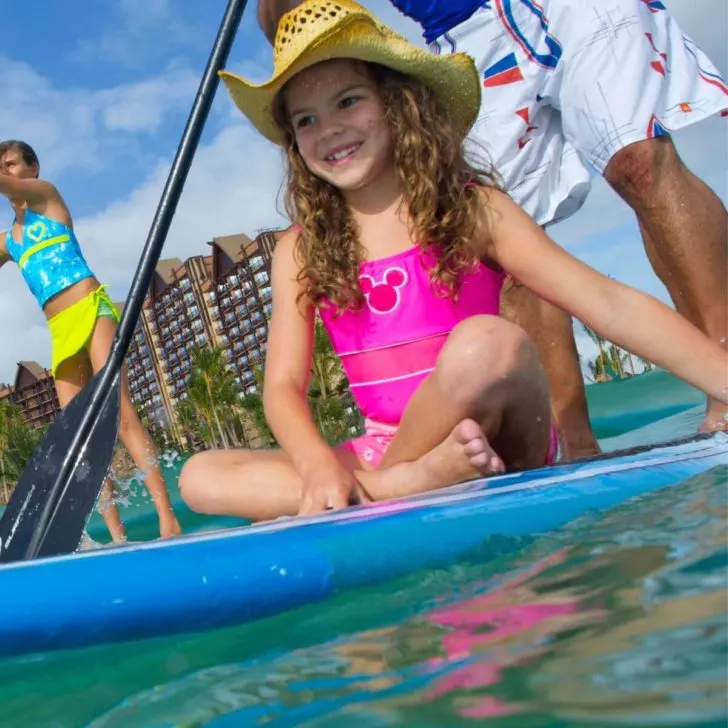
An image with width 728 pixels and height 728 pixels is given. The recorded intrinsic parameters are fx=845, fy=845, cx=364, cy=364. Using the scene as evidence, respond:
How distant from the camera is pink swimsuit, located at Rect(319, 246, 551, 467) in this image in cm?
186

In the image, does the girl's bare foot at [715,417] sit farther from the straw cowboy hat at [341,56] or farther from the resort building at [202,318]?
the resort building at [202,318]

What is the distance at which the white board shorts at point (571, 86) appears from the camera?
218 centimetres

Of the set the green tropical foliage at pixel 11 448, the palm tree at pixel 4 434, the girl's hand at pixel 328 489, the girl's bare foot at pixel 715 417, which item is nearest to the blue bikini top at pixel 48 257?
the girl's hand at pixel 328 489

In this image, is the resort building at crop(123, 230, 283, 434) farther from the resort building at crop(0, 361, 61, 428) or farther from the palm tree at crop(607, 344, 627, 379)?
the palm tree at crop(607, 344, 627, 379)

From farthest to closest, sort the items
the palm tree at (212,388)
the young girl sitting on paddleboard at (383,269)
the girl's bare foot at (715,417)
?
the palm tree at (212,388) < the girl's bare foot at (715,417) < the young girl sitting on paddleboard at (383,269)

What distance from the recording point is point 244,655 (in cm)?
83

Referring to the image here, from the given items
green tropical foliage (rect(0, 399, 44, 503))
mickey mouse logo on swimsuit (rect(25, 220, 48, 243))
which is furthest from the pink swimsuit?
green tropical foliage (rect(0, 399, 44, 503))

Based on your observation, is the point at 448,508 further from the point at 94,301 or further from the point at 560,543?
the point at 94,301

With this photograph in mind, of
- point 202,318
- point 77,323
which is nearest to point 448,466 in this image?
point 77,323

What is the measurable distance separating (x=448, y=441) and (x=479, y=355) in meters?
0.16

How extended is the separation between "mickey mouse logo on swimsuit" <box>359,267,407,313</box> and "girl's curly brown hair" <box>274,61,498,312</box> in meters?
0.02

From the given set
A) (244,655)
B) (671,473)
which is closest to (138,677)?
(244,655)

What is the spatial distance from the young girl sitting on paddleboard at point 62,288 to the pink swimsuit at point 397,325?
125 cm

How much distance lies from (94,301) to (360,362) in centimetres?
150
